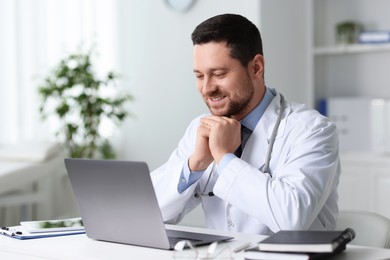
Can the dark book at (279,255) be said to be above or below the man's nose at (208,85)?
below

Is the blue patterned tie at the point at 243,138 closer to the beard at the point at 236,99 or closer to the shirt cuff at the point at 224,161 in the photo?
the beard at the point at 236,99

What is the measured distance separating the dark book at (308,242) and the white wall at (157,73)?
306 centimetres

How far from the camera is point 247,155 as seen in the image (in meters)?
2.06

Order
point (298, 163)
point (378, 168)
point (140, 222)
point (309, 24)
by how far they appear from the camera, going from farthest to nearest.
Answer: point (309, 24)
point (378, 168)
point (298, 163)
point (140, 222)

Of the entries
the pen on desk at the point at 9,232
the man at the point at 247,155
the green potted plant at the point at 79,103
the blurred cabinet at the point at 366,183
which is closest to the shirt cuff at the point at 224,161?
the man at the point at 247,155

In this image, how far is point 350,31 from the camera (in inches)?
177

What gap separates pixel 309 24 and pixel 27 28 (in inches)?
67.6

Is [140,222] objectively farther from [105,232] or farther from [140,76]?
[140,76]

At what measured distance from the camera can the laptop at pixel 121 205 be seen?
1.67m

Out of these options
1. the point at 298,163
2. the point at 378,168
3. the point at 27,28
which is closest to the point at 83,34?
the point at 27,28

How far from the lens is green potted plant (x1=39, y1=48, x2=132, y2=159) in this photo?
14.1ft

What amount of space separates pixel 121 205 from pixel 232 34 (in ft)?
1.97

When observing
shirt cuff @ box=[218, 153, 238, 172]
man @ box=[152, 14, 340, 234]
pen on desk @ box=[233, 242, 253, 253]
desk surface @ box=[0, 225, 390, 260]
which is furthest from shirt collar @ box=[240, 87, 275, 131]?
pen on desk @ box=[233, 242, 253, 253]

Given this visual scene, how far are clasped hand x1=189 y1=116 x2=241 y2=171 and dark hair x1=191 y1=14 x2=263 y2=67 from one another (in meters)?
0.20
